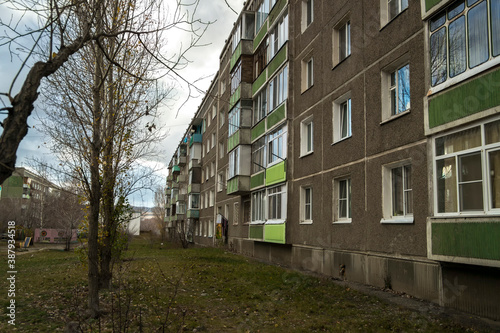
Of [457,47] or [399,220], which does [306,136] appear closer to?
[399,220]

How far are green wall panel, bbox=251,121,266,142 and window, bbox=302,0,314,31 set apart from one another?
539 centimetres

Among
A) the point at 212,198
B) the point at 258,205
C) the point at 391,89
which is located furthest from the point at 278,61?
the point at 212,198

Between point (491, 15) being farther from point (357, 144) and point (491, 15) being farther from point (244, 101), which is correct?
point (244, 101)

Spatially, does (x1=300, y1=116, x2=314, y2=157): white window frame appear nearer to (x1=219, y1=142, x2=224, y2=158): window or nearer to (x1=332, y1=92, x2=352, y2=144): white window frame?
(x1=332, y1=92, x2=352, y2=144): white window frame

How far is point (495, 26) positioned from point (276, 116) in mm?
12319

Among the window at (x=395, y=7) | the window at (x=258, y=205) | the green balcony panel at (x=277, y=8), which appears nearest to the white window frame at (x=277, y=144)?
the window at (x=258, y=205)

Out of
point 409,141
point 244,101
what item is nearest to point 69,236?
point 244,101

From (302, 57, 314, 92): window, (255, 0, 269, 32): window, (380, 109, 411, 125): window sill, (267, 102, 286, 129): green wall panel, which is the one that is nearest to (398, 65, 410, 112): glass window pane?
(380, 109, 411, 125): window sill

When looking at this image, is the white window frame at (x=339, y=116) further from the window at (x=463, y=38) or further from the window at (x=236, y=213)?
the window at (x=236, y=213)

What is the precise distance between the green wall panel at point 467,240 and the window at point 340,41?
763 cm

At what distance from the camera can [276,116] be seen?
19.5 meters

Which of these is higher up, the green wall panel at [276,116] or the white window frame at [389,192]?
the green wall panel at [276,116]

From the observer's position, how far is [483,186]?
7605 millimetres

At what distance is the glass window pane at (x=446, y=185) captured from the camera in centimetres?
840
